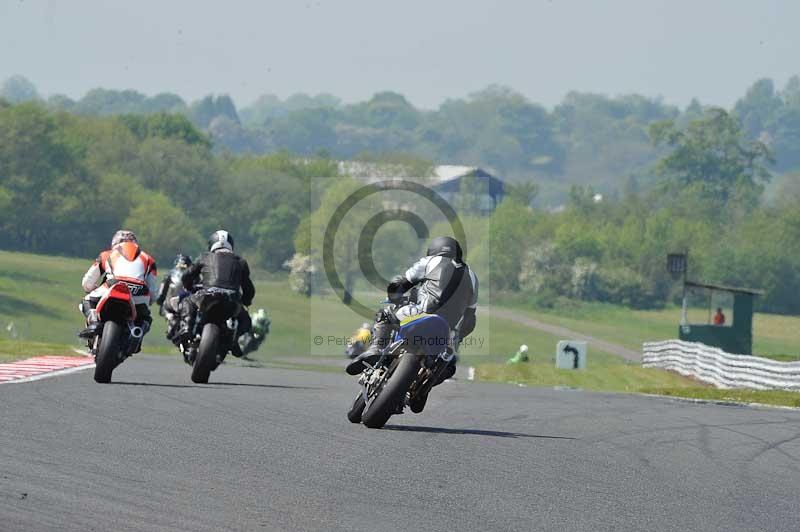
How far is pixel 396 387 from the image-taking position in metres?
13.2

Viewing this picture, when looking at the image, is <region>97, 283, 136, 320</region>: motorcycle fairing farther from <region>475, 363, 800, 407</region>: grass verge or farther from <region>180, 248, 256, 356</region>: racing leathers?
<region>475, 363, 800, 407</region>: grass verge

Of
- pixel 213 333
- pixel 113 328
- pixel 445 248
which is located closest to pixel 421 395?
pixel 445 248

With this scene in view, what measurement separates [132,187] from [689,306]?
50145mm

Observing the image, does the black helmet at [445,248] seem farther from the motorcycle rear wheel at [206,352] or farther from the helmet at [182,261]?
the helmet at [182,261]

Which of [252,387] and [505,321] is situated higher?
[252,387]

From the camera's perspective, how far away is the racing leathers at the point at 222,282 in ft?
59.8

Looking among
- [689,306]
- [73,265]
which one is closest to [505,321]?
[689,306]

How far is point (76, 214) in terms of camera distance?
397 feet

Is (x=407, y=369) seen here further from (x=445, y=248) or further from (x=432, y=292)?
(x=445, y=248)

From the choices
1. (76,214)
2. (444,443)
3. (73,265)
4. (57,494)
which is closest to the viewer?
(57,494)

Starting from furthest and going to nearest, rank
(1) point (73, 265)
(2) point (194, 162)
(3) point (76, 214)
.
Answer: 1. (2) point (194, 162)
2. (3) point (76, 214)
3. (1) point (73, 265)

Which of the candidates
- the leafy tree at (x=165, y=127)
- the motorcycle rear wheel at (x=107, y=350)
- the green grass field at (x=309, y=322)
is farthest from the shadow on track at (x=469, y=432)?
the leafy tree at (x=165, y=127)

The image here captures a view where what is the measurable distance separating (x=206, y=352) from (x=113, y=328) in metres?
1.43

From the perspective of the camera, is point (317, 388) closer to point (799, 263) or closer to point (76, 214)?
point (76, 214)
